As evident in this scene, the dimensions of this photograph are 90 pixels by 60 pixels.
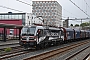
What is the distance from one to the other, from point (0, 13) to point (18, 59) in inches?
2633

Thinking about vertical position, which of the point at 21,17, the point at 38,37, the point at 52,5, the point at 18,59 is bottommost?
the point at 18,59

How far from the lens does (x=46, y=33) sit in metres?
24.5

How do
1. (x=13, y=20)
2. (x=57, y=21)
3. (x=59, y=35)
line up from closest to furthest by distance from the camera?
1. (x=59, y=35)
2. (x=13, y=20)
3. (x=57, y=21)

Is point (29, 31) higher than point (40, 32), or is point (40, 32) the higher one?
point (29, 31)

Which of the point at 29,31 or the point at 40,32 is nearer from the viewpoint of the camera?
the point at 29,31

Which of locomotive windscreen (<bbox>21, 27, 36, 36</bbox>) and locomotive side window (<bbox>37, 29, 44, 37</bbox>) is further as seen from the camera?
locomotive side window (<bbox>37, 29, 44, 37</bbox>)

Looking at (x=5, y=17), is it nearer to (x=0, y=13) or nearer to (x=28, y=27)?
(x=0, y=13)

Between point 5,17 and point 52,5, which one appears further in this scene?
point 52,5

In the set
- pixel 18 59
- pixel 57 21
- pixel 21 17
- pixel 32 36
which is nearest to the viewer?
pixel 18 59

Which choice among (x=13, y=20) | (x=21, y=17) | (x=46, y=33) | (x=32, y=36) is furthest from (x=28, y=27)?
(x=21, y=17)

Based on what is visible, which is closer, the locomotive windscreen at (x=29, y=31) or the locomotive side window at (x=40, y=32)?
the locomotive windscreen at (x=29, y=31)

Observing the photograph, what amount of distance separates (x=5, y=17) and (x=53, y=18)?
1959 inches

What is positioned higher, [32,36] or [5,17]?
[5,17]

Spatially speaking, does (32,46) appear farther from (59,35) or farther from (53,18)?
(53,18)
